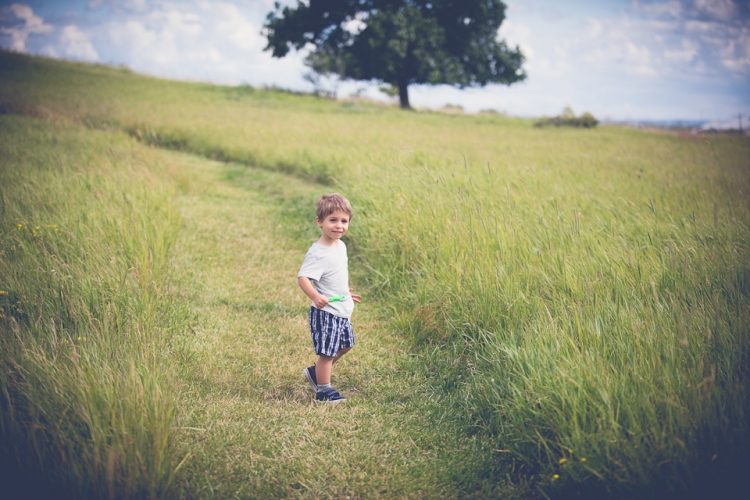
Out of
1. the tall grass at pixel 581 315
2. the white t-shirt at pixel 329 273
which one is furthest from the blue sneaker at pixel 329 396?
the tall grass at pixel 581 315

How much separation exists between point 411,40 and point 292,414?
29090 mm

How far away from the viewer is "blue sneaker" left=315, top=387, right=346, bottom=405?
3.05 metres

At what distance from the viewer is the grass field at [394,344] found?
214 cm

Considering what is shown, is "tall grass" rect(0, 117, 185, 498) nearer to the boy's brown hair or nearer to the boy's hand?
the boy's hand

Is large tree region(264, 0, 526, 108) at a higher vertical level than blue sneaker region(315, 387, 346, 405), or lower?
higher

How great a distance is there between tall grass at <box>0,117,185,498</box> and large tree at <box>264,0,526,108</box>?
1002 inches

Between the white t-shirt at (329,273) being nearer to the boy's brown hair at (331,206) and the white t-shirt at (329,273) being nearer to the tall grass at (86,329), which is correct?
the boy's brown hair at (331,206)

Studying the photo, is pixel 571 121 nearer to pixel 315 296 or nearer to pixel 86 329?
pixel 315 296

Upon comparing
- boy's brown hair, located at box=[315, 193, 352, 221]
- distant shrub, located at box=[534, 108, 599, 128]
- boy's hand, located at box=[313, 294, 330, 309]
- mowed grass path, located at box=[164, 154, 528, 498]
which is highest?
distant shrub, located at box=[534, 108, 599, 128]

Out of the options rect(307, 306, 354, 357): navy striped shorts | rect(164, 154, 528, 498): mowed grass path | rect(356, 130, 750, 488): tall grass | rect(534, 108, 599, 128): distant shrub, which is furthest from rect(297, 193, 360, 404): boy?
Answer: rect(534, 108, 599, 128): distant shrub

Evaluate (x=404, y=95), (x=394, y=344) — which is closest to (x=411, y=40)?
(x=404, y=95)

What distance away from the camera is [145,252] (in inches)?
166

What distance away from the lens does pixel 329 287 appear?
3.08m

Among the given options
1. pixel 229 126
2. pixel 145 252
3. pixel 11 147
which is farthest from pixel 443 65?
pixel 145 252
